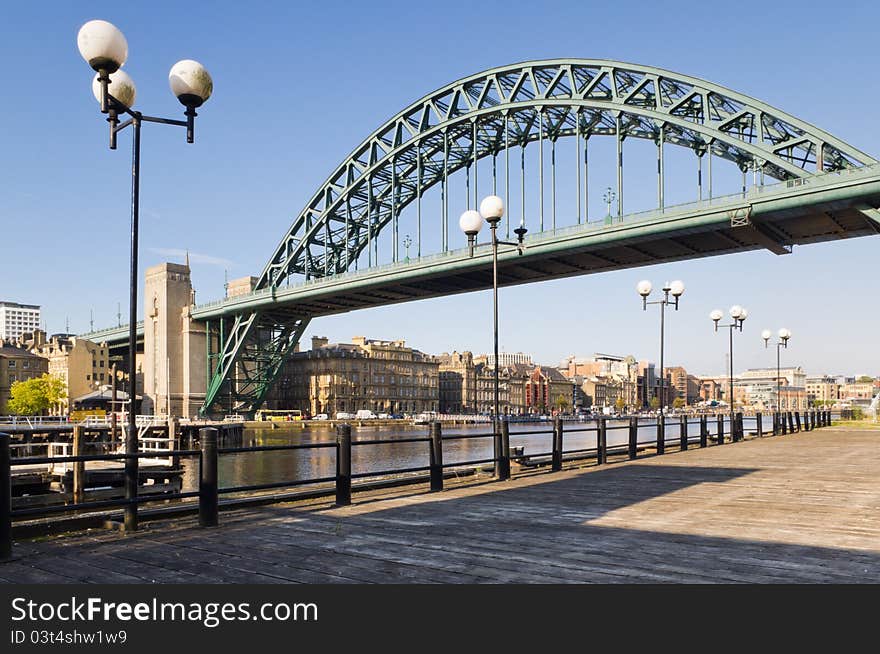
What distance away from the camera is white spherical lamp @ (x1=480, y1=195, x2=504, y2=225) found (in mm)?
17594

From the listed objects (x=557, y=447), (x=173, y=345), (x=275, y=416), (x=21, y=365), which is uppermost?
(x=173, y=345)

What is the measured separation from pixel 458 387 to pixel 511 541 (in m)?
164

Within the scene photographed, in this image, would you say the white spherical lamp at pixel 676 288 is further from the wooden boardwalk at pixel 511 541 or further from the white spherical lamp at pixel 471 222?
the wooden boardwalk at pixel 511 541

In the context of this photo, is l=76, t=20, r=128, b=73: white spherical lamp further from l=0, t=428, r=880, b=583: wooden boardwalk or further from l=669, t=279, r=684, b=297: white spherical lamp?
l=669, t=279, r=684, b=297: white spherical lamp

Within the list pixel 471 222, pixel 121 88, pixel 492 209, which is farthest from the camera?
pixel 471 222

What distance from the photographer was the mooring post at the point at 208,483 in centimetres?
888

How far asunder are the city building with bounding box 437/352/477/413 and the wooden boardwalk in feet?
517

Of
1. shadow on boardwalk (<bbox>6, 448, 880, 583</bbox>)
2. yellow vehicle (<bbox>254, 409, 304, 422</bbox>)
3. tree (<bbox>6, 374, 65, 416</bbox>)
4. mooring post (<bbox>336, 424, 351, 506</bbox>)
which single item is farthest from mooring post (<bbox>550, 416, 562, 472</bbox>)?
yellow vehicle (<bbox>254, 409, 304, 422</bbox>)

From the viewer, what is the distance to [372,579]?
20.2ft

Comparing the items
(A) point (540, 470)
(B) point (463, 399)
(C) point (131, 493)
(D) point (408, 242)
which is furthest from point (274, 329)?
(B) point (463, 399)

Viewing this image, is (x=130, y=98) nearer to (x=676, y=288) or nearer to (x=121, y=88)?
(x=121, y=88)

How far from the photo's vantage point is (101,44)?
9.19 meters

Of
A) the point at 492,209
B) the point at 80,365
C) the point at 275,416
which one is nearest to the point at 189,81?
the point at 492,209

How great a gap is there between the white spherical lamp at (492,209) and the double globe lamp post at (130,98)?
27.6 ft
